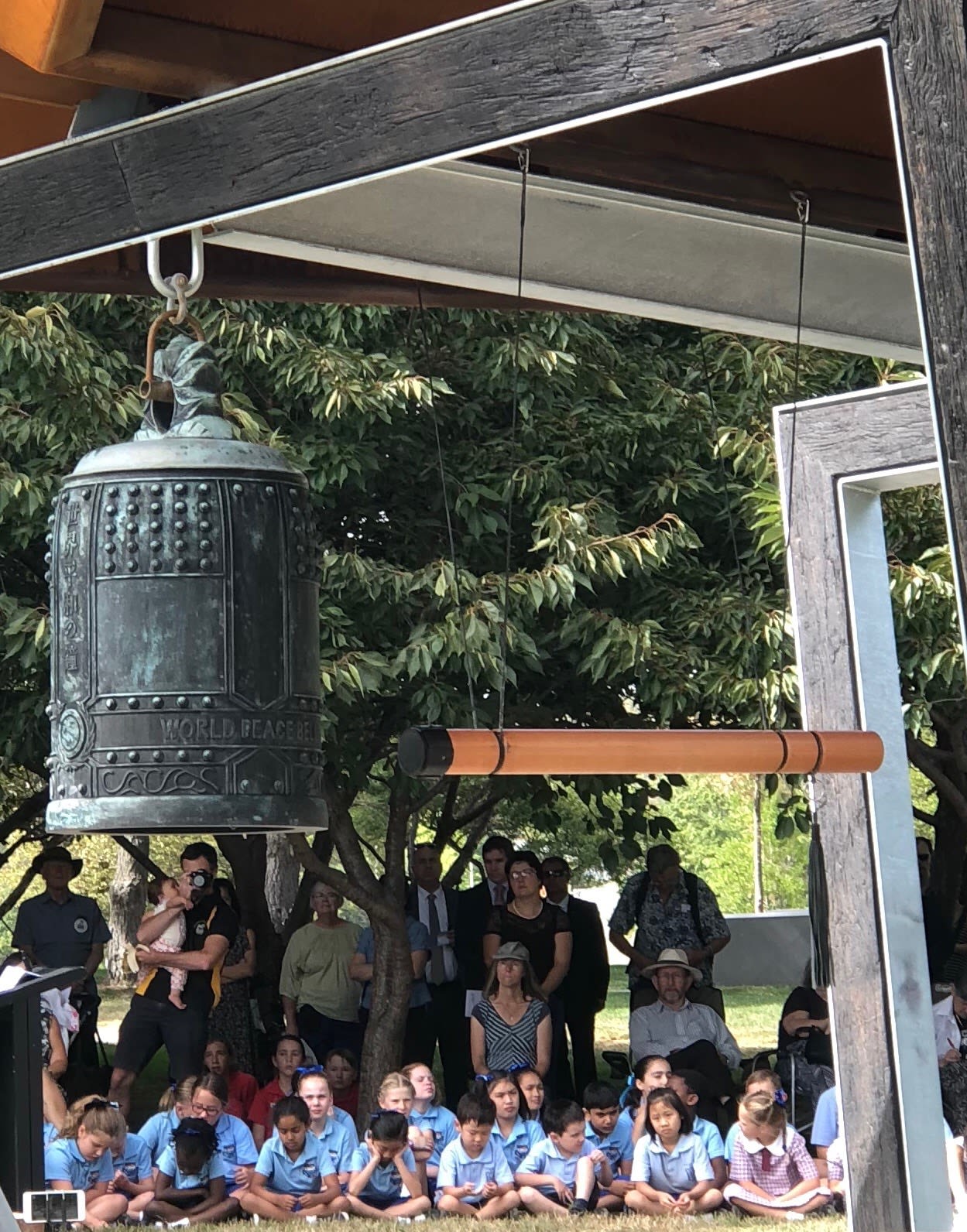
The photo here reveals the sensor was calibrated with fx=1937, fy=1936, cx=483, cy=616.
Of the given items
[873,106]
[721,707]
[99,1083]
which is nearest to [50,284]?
[873,106]

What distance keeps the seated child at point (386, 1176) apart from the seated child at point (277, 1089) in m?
0.75

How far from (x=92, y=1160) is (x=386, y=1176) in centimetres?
121

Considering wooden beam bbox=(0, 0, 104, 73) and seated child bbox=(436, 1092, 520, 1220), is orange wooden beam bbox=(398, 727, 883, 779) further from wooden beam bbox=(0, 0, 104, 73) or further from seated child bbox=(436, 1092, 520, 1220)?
seated child bbox=(436, 1092, 520, 1220)

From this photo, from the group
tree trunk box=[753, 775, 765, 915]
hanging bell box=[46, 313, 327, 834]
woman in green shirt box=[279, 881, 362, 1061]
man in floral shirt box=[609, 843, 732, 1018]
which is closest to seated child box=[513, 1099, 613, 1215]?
man in floral shirt box=[609, 843, 732, 1018]

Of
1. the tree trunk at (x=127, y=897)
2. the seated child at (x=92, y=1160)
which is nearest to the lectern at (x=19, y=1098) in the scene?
the seated child at (x=92, y=1160)

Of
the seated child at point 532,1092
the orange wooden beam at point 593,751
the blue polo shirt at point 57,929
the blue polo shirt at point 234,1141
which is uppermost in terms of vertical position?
the blue polo shirt at point 57,929

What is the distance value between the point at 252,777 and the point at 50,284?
1.29 m

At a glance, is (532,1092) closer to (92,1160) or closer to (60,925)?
(92,1160)

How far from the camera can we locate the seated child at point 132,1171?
315 inches

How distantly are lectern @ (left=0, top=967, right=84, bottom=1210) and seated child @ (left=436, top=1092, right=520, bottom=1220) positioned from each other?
3.11 meters

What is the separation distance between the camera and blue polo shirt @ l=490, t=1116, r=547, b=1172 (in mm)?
8047

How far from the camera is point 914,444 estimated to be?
5586mm

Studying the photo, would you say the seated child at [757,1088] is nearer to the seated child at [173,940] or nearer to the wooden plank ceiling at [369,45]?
the seated child at [173,940]

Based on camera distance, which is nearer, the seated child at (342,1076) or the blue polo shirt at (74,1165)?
the blue polo shirt at (74,1165)
